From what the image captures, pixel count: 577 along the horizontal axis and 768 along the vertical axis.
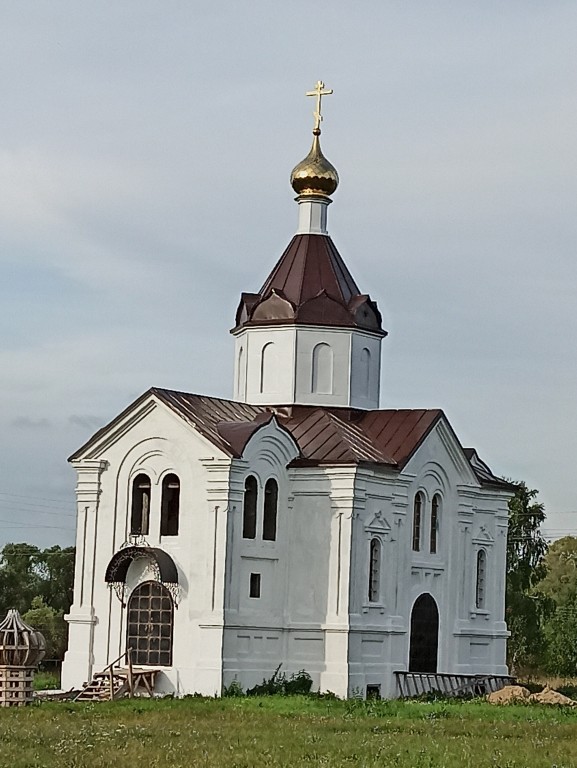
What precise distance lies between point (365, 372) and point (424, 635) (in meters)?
5.89

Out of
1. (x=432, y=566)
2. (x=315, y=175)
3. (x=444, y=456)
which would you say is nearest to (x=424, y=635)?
(x=432, y=566)

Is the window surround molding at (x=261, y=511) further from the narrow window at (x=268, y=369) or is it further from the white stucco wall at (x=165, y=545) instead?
the narrow window at (x=268, y=369)

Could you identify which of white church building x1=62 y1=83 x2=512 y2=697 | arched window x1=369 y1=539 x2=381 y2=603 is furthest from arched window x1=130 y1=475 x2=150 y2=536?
arched window x1=369 y1=539 x2=381 y2=603

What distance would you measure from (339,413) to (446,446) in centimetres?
257

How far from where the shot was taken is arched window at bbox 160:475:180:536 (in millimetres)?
31922

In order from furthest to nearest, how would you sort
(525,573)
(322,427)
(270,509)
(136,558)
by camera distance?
1. (525,573)
2. (322,427)
3. (270,509)
4. (136,558)

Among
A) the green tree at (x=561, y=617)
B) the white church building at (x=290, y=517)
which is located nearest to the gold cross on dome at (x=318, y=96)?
the white church building at (x=290, y=517)

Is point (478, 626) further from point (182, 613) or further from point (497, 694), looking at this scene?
point (182, 613)

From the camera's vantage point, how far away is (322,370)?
115 ft

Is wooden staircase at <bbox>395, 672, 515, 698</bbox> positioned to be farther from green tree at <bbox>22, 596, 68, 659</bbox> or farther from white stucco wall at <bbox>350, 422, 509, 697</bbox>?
green tree at <bbox>22, 596, 68, 659</bbox>

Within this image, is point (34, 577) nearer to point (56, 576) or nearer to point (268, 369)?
point (56, 576)

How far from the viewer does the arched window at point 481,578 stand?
36.9m

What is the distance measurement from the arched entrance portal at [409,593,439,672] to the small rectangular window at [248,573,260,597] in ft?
13.4

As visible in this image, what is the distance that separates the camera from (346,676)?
31578 mm
